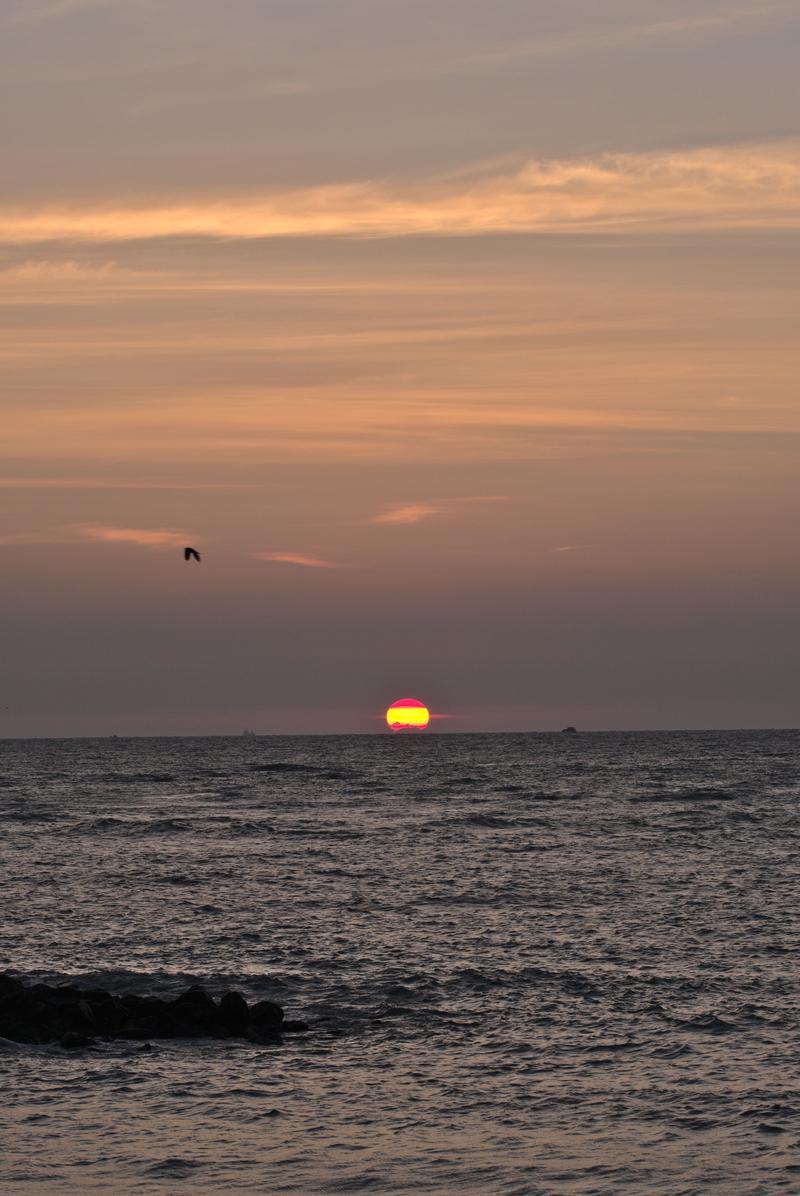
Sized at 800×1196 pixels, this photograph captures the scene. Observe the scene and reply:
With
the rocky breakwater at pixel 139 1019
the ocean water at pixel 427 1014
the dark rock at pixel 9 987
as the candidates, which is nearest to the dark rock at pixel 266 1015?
the rocky breakwater at pixel 139 1019

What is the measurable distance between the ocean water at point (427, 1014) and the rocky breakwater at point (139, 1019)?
862mm

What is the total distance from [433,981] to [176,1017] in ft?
25.2

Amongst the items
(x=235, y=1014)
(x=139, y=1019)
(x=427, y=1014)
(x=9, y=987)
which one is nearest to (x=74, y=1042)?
(x=139, y=1019)

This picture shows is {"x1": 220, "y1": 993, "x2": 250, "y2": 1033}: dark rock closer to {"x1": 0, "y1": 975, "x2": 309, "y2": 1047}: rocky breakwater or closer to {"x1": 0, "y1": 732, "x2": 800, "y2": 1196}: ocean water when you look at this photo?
{"x1": 0, "y1": 975, "x2": 309, "y2": 1047}: rocky breakwater

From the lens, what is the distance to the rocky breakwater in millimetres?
31766

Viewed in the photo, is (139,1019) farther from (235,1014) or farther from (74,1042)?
(235,1014)

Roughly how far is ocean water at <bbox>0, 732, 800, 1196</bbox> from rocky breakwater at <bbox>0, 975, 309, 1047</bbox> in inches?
33.9

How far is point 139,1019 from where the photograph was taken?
108 ft

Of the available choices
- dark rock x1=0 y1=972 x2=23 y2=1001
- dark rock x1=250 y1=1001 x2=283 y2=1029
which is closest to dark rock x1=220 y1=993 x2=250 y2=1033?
dark rock x1=250 y1=1001 x2=283 y2=1029

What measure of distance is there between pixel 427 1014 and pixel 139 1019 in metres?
6.52

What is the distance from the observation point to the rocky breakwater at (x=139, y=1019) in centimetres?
3177

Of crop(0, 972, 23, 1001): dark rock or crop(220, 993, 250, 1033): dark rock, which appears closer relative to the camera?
crop(220, 993, 250, 1033): dark rock

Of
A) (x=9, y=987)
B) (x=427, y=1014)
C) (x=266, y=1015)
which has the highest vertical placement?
(x=9, y=987)

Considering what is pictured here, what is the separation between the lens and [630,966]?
3994cm
